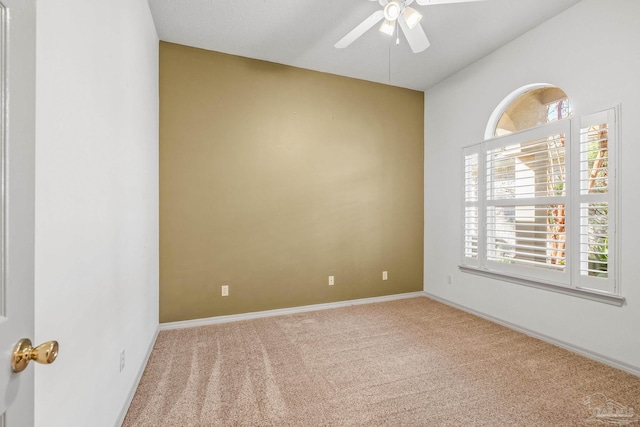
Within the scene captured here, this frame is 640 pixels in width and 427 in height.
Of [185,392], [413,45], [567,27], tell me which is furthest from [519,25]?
[185,392]

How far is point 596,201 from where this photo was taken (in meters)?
2.36

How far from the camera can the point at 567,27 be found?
8.36ft

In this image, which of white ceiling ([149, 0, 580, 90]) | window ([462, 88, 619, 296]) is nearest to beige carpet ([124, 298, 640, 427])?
window ([462, 88, 619, 296])

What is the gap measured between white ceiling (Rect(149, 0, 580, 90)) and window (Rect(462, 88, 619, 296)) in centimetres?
89

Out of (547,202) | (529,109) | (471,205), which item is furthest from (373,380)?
(529,109)

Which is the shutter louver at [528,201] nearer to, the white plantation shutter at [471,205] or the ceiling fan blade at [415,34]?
the white plantation shutter at [471,205]

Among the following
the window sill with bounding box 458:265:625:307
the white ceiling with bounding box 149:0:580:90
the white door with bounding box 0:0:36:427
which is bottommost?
the window sill with bounding box 458:265:625:307

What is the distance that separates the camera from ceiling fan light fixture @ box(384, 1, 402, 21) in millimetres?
1961

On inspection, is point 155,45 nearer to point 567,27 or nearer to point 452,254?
point 567,27

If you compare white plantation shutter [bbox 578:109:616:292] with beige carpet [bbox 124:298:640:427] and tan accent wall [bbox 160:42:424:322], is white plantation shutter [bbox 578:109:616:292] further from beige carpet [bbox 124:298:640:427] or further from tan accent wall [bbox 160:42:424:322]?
tan accent wall [bbox 160:42:424:322]

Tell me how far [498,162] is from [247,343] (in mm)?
3295

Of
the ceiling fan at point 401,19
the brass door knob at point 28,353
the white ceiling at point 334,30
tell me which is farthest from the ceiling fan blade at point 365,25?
the brass door knob at point 28,353

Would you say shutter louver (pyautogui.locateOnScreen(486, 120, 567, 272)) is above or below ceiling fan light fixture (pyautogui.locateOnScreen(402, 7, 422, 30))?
below

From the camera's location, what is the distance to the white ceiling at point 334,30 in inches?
98.0
